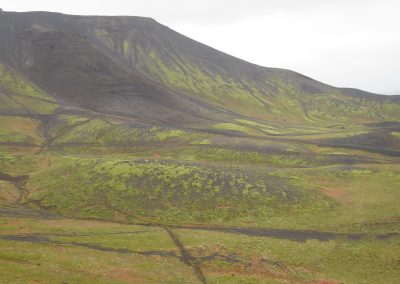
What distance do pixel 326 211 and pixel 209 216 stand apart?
2280cm

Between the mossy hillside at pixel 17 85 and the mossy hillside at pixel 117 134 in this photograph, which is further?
the mossy hillside at pixel 17 85

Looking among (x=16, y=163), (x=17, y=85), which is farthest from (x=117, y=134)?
(x=17, y=85)

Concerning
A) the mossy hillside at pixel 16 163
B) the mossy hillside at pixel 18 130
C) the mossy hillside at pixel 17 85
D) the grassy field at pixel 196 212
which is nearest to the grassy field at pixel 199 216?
the grassy field at pixel 196 212

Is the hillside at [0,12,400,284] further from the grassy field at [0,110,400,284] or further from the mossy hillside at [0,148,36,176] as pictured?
the mossy hillside at [0,148,36,176]

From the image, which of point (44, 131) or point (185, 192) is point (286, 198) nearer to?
point (185, 192)

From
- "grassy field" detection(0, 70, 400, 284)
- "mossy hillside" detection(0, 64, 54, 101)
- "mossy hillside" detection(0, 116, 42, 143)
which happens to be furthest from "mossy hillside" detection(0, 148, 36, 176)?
"mossy hillside" detection(0, 64, 54, 101)

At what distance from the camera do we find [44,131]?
5556 inches

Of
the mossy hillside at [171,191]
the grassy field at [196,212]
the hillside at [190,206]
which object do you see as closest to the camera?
the grassy field at [196,212]

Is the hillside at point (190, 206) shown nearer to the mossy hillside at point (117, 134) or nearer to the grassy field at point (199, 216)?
the grassy field at point (199, 216)

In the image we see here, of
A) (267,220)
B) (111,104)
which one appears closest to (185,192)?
(267,220)

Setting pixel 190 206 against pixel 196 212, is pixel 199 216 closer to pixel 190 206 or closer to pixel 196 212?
pixel 196 212

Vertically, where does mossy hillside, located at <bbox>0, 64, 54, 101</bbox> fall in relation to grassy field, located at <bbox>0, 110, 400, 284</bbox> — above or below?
above

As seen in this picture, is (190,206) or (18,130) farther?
(18,130)

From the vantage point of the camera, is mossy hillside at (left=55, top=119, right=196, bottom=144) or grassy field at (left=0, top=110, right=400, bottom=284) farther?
mossy hillside at (left=55, top=119, right=196, bottom=144)
